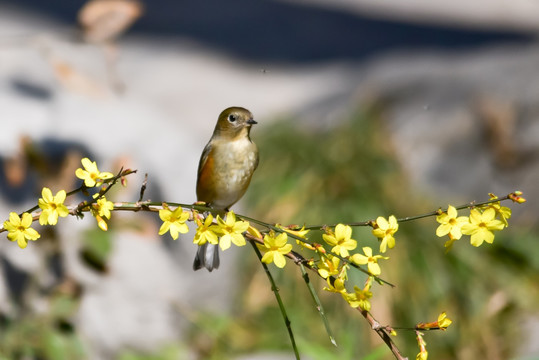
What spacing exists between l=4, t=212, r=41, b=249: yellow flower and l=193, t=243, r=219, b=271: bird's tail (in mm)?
196

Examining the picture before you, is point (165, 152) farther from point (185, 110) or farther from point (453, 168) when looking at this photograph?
point (185, 110)

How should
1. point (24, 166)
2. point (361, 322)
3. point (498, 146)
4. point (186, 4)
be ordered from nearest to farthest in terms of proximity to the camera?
1. point (24, 166)
2. point (361, 322)
3. point (498, 146)
4. point (186, 4)

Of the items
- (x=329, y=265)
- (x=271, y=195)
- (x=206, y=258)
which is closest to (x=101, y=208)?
(x=206, y=258)

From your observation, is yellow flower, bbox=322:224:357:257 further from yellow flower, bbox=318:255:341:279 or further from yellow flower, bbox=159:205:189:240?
yellow flower, bbox=159:205:189:240

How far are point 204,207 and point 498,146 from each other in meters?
2.96

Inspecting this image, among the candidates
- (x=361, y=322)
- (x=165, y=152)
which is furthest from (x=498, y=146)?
(x=165, y=152)

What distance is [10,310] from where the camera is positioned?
2.05m

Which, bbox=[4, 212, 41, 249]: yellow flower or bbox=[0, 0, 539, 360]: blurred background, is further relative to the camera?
bbox=[0, 0, 539, 360]: blurred background

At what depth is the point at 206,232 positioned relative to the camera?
31.9 inches

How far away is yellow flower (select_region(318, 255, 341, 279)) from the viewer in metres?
0.87

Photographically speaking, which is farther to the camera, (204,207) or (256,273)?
(256,273)

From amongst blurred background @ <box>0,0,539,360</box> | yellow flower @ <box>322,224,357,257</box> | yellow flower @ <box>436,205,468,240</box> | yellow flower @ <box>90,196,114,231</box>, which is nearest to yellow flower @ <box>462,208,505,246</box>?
yellow flower @ <box>436,205,468,240</box>

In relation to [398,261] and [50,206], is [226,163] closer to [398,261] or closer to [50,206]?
[50,206]

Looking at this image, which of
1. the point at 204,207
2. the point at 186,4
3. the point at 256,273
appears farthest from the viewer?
the point at 186,4
